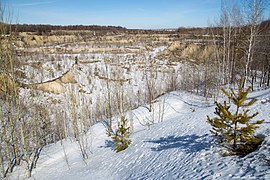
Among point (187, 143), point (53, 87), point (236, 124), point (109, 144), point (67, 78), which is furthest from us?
point (67, 78)

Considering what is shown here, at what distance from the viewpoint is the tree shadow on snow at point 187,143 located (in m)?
9.12

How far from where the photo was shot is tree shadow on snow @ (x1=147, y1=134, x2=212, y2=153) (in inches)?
359

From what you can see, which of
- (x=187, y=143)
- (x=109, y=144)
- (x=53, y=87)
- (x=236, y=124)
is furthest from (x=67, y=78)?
(x=236, y=124)

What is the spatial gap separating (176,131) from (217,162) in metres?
6.59

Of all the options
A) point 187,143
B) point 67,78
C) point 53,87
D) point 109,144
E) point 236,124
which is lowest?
point 109,144

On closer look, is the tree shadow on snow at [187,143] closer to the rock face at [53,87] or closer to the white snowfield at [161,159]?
the white snowfield at [161,159]

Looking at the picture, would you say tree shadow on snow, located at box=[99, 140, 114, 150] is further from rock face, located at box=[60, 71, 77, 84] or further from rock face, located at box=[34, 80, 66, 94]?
rock face, located at box=[60, 71, 77, 84]

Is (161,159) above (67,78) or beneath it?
beneath

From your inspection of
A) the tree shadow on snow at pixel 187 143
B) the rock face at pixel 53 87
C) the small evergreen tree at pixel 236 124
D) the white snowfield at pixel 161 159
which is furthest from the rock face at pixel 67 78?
the small evergreen tree at pixel 236 124

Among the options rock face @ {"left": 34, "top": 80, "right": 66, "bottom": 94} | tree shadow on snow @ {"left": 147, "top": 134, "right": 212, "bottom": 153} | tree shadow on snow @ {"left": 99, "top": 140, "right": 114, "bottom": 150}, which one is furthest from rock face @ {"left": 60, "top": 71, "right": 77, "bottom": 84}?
tree shadow on snow @ {"left": 147, "top": 134, "right": 212, "bottom": 153}

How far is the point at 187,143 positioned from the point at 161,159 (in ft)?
6.11

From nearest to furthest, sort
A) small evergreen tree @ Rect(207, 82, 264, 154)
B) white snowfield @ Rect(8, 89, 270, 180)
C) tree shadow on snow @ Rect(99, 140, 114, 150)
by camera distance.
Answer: small evergreen tree @ Rect(207, 82, 264, 154) < white snowfield @ Rect(8, 89, 270, 180) < tree shadow on snow @ Rect(99, 140, 114, 150)

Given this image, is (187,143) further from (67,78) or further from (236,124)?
(67,78)

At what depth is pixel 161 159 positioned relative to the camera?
9.74 m
